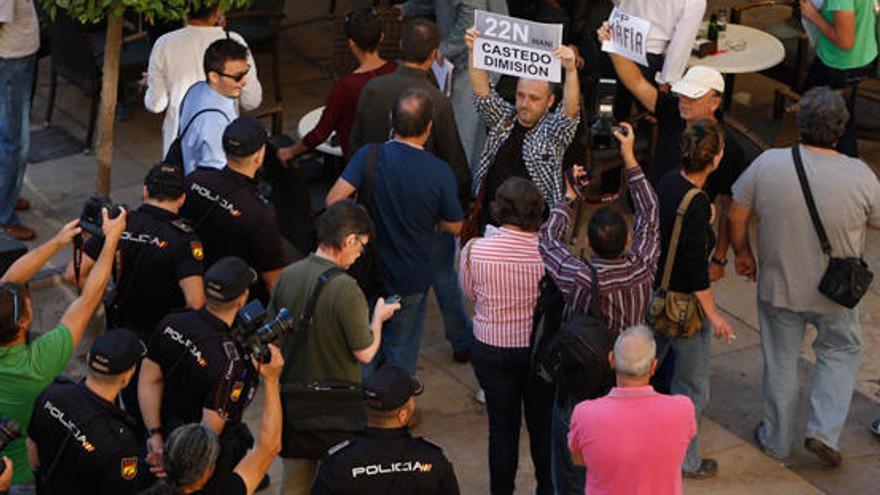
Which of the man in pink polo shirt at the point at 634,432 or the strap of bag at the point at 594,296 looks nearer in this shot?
the man in pink polo shirt at the point at 634,432

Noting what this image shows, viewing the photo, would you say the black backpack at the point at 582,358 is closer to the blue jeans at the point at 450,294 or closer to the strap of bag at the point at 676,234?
the strap of bag at the point at 676,234

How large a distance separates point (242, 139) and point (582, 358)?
77.3 inches

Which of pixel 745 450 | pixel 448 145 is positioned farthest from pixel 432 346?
pixel 745 450

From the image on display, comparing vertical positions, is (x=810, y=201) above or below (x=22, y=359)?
above

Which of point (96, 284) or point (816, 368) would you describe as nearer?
point (96, 284)

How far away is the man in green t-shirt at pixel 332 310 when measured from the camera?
6548 mm

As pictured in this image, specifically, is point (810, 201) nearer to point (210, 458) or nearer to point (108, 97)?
point (210, 458)

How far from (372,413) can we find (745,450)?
3090 millimetres

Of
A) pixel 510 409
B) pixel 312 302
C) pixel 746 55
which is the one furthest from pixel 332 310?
pixel 746 55

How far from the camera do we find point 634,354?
19.3ft

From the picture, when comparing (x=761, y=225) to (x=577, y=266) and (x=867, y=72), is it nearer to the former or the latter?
(x=577, y=266)

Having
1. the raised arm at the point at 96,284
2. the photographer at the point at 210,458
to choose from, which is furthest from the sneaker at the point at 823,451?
the raised arm at the point at 96,284

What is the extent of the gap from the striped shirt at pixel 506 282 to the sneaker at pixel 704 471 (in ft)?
4.50

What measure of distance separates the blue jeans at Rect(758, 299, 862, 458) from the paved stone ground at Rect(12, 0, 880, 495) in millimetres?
249
